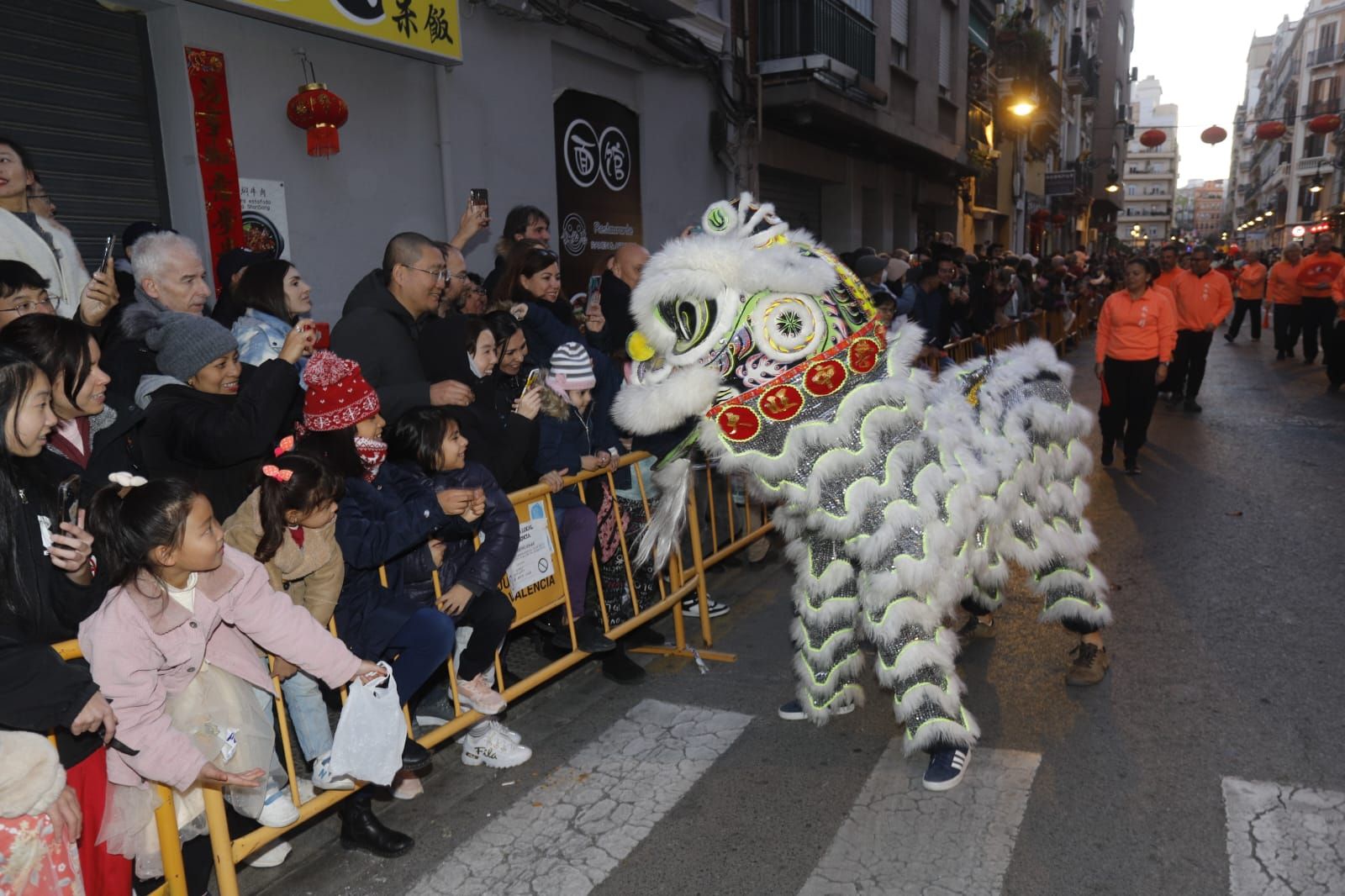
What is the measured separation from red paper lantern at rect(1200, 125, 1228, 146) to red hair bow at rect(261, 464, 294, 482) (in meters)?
36.0

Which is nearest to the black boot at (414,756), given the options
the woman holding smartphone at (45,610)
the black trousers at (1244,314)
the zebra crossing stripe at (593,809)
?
the zebra crossing stripe at (593,809)

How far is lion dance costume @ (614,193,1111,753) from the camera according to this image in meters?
3.20

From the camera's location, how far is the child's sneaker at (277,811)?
2.94 m

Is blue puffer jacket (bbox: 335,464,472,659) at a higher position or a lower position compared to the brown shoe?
higher

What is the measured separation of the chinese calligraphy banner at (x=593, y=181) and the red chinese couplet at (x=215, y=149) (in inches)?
142

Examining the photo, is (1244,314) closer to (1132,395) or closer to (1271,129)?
(1132,395)

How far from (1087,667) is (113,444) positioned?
3886 millimetres

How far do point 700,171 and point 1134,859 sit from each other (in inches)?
409

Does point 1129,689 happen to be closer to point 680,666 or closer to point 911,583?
point 911,583

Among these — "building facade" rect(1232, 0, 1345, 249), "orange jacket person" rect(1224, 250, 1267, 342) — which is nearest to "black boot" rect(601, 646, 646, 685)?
"orange jacket person" rect(1224, 250, 1267, 342)

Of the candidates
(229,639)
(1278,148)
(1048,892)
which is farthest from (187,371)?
(1278,148)

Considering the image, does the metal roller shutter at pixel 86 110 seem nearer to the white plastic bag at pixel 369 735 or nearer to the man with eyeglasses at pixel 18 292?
the man with eyeglasses at pixel 18 292

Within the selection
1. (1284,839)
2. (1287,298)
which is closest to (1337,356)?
(1287,298)

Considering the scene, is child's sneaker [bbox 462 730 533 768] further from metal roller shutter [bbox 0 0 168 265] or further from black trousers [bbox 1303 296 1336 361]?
black trousers [bbox 1303 296 1336 361]
